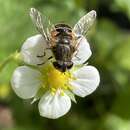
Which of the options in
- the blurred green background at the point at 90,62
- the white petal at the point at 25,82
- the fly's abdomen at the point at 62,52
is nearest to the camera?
the fly's abdomen at the point at 62,52

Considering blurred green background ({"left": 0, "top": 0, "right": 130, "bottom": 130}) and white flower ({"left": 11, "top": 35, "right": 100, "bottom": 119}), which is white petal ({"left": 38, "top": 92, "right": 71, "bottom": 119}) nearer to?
white flower ({"left": 11, "top": 35, "right": 100, "bottom": 119})

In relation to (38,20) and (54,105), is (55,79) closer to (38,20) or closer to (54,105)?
(54,105)

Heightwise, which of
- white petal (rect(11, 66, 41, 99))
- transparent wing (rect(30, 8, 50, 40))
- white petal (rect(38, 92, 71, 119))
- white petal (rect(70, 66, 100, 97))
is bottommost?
white petal (rect(38, 92, 71, 119))

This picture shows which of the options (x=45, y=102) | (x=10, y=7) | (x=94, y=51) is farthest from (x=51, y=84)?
(x=94, y=51)

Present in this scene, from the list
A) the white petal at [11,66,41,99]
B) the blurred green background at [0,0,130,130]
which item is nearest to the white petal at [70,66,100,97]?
the white petal at [11,66,41,99]

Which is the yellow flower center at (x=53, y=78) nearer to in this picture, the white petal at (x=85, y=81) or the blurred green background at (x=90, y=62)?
the white petal at (x=85, y=81)

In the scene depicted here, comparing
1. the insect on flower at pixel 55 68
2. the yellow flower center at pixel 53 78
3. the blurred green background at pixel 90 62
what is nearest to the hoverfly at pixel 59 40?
the insect on flower at pixel 55 68
